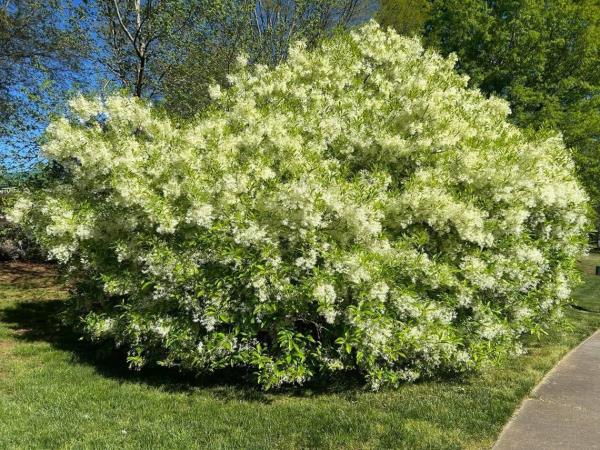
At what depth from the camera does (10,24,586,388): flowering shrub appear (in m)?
5.34

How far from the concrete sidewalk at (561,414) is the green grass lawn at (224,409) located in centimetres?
16

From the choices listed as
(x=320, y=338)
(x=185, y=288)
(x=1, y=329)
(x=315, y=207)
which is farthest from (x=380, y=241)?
(x=1, y=329)

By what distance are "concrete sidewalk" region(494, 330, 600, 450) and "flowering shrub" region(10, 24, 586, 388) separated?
0.73 m

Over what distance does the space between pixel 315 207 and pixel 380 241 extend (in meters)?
0.93

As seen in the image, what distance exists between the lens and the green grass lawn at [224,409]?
4652 millimetres

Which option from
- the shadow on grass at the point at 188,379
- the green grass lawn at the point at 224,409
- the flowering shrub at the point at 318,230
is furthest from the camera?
the shadow on grass at the point at 188,379

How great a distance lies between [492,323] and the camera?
6.10 m

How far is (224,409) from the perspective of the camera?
5520 mm

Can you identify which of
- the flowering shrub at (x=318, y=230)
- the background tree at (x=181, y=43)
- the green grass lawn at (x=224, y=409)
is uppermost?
the background tree at (x=181, y=43)

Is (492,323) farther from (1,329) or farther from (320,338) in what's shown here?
(1,329)

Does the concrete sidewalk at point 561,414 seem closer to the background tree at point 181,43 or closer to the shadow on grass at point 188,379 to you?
the shadow on grass at point 188,379

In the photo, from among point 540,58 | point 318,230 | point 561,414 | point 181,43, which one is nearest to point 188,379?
point 318,230

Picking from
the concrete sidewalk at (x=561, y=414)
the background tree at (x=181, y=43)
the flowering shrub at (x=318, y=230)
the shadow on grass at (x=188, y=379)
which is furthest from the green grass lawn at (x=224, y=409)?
the background tree at (x=181, y=43)

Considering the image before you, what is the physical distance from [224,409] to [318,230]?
2257 mm
